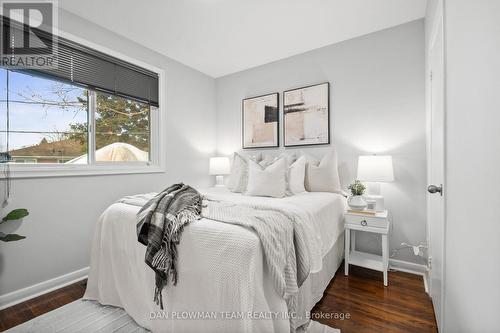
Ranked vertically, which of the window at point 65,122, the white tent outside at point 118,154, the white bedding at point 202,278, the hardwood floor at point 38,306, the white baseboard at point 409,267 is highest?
the window at point 65,122

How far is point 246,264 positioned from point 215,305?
0.28 m

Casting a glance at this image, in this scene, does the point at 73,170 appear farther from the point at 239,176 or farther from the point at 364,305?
the point at 364,305

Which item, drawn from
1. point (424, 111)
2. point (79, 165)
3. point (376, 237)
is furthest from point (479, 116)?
point (79, 165)

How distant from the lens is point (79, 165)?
2.34m

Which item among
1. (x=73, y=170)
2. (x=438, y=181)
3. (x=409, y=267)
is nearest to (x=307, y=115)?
(x=438, y=181)

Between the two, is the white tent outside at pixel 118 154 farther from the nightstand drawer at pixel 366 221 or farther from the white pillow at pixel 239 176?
the nightstand drawer at pixel 366 221

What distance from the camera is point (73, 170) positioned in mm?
2246

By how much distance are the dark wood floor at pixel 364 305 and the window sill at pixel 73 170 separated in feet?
3.53

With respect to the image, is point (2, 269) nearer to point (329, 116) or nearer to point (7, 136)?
point (7, 136)

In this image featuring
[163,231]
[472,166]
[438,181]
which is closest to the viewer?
[472,166]

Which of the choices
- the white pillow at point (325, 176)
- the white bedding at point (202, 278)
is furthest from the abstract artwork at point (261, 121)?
the white bedding at point (202, 278)

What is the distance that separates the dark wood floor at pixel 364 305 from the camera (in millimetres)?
1572

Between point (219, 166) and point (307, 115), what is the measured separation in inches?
59.6

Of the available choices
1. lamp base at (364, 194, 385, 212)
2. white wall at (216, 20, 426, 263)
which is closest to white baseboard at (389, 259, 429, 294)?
white wall at (216, 20, 426, 263)
